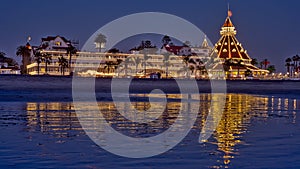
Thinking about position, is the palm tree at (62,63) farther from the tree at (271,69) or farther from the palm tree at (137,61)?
the tree at (271,69)

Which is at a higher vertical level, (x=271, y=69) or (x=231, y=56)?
(x=231, y=56)

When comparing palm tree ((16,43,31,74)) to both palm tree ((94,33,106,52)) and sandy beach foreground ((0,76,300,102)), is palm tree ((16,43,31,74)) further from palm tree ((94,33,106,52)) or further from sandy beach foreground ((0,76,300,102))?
sandy beach foreground ((0,76,300,102))

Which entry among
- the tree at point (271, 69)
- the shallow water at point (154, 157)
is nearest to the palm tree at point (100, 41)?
the tree at point (271, 69)


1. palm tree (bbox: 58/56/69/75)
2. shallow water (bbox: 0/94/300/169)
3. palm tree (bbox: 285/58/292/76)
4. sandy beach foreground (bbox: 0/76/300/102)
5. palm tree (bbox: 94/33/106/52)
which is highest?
palm tree (bbox: 94/33/106/52)

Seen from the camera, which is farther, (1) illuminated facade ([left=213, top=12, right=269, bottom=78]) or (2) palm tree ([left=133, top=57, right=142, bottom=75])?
(1) illuminated facade ([left=213, top=12, right=269, bottom=78])

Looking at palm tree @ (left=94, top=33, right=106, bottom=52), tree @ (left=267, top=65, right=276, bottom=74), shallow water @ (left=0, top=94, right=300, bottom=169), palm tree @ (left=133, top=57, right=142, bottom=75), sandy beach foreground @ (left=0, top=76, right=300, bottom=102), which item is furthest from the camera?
tree @ (left=267, top=65, right=276, bottom=74)

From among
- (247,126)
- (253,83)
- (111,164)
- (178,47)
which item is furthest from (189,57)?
(111,164)

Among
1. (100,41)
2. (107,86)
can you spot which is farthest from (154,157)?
(100,41)

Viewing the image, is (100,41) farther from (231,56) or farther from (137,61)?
(231,56)

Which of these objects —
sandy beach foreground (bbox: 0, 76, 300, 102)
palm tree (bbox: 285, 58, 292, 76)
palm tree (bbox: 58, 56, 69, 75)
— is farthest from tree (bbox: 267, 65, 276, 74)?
palm tree (bbox: 58, 56, 69, 75)

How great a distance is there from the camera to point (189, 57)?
142 m

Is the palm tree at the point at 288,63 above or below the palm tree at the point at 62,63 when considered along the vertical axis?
above

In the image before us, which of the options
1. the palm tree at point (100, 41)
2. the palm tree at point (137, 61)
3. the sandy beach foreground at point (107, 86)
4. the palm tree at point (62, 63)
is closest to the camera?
the sandy beach foreground at point (107, 86)

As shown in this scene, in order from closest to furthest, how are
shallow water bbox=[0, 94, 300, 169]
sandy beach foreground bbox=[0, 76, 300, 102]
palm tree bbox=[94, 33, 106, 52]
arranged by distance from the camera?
shallow water bbox=[0, 94, 300, 169]
sandy beach foreground bbox=[0, 76, 300, 102]
palm tree bbox=[94, 33, 106, 52]
